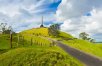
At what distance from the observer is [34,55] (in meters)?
32.2

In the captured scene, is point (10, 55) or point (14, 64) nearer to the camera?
point (14, 64)

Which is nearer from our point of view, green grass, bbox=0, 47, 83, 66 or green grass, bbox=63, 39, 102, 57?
green grass, bbox=0, 47, 83, 66

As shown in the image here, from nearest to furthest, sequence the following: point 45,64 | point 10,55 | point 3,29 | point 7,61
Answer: point 45,64 → point 7,61 → point 10,55 → point 3,29

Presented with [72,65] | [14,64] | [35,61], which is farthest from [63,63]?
[14,64]

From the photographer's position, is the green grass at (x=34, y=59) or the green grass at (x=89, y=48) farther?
the green grass at (x=89, y=48)

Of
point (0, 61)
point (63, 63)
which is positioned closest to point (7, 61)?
point (0, 61)

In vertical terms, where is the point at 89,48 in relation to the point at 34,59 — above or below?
below

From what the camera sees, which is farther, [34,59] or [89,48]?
[89,48]

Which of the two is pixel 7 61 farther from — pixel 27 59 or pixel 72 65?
pixel 72 65

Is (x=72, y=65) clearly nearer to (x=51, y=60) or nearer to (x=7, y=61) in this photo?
(x=51, y=60)

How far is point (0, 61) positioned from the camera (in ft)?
103

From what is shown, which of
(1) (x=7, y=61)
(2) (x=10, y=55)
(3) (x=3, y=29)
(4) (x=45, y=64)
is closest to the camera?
(4) (x=45, y=64)

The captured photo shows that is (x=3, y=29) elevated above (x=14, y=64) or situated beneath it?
elevated above

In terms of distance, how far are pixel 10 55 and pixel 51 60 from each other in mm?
6090
